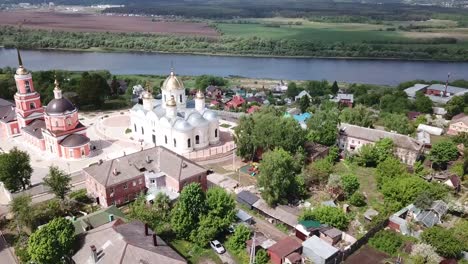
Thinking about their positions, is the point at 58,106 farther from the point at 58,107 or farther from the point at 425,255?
the point at 425,255

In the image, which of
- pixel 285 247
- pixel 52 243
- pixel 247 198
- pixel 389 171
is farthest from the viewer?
pixel 389 171

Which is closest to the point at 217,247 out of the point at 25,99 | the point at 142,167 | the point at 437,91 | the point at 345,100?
the point at 142,167

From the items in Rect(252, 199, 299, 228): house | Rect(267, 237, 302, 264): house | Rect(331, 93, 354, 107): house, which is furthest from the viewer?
Rect(331, 93, 354, 107): house

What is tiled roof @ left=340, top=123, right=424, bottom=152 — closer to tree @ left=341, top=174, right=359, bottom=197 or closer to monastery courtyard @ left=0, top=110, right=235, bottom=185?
tree @ left=341, top=174, right=359, bottom=197

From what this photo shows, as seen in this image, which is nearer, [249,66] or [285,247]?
[285,247]

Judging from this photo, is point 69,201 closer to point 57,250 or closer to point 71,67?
point 57,250

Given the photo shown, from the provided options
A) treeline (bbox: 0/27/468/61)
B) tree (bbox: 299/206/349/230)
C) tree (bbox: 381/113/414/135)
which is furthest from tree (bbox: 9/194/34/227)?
treeline (bbox: 0/27/468/61)
